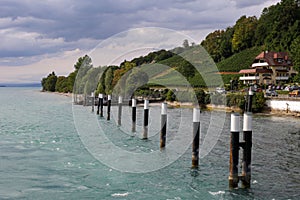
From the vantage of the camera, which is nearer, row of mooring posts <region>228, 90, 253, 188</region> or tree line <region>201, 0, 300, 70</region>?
row of mooring posts <region>228, 90, 253, 188</region>

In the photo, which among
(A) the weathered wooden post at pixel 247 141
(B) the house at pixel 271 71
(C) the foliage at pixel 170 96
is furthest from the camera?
(B) the house at pixel 271 71

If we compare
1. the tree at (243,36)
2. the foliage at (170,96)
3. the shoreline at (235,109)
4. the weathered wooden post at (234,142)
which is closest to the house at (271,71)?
the foliage at (170,96)

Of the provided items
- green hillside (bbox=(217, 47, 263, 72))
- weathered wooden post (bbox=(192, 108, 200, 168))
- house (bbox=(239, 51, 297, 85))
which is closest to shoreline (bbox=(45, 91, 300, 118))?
house (bbox=(239, 51, 297, 85))

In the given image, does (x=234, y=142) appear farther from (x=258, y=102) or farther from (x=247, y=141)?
(x=258, y=102)

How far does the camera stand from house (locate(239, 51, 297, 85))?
2702 inches

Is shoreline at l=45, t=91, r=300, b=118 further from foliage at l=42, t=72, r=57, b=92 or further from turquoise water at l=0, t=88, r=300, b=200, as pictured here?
foliage at l=42, t=72, r=57, b=92

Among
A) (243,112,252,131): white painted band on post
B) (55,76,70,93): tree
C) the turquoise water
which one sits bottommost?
the turquoise water

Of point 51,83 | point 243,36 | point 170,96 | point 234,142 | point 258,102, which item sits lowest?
point 234,142

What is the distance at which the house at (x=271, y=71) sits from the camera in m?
68.6

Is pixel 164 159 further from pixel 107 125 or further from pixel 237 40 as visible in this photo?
pixel 237 40

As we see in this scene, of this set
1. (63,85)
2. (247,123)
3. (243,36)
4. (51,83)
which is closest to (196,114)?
(247,123)

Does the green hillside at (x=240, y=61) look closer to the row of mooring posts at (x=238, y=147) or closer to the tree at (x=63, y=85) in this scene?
the tree at (x=63, y=85)

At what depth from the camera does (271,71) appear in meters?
69.4

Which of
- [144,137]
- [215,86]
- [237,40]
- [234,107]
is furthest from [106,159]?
[237,40]
